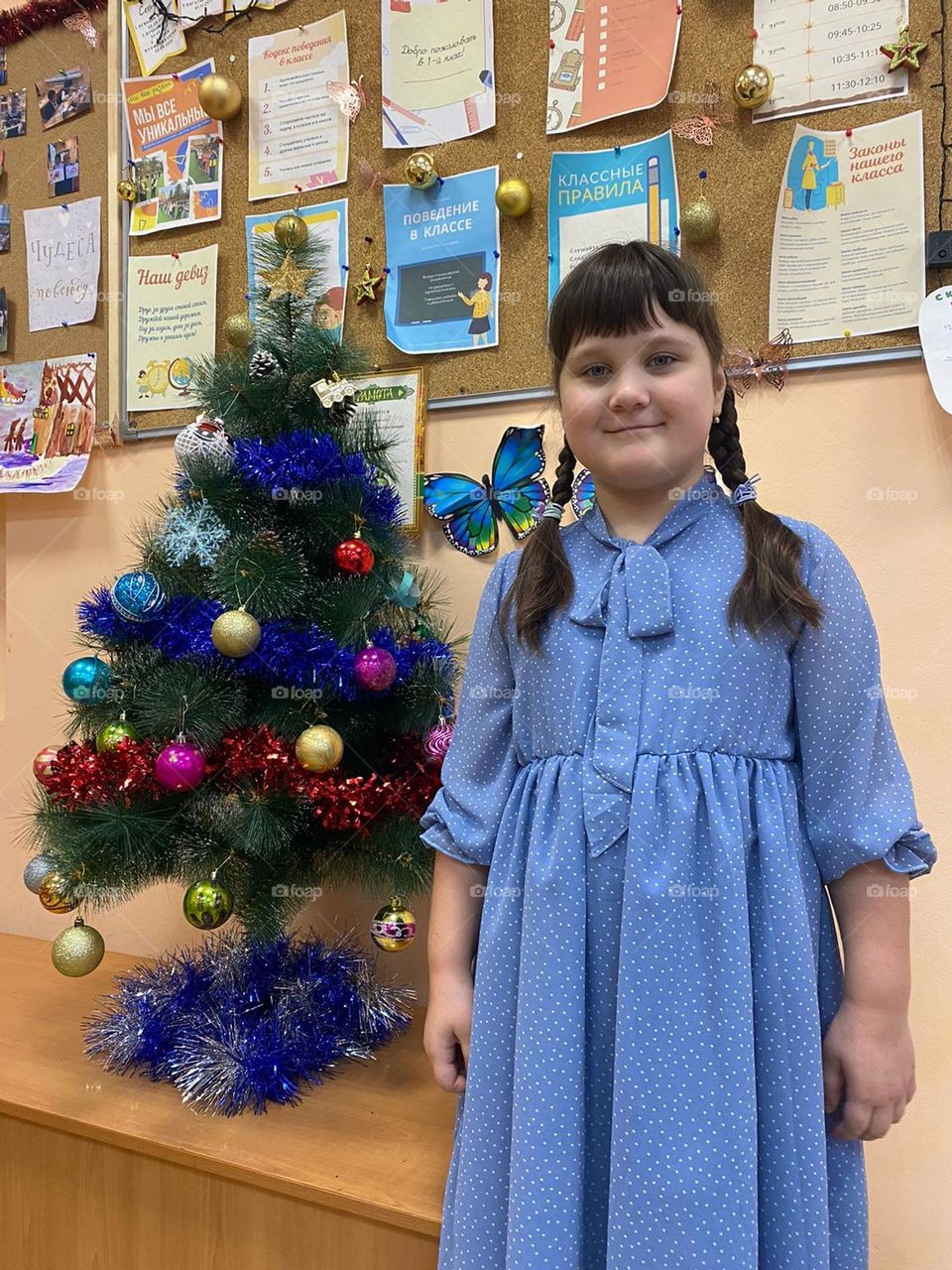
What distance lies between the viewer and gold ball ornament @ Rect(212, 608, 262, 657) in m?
0.95

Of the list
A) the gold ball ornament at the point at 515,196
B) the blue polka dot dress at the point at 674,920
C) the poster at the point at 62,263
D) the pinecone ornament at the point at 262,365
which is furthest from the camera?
the poster at the point at 62,263

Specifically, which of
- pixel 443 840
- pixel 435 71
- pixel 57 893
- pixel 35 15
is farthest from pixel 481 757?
pixel 35 15

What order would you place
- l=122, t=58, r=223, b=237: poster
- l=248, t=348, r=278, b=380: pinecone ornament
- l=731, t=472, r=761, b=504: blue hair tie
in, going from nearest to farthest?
1. l=731, t=472, r=761, b=504: blue hair tie
2. l=248, t=348, r=278, b=380: pinecone ornament
3. l=122, t=58, r=223, b=237: poster

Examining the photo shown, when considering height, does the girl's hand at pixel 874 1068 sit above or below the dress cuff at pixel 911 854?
below

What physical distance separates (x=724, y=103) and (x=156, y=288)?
885 millimetres

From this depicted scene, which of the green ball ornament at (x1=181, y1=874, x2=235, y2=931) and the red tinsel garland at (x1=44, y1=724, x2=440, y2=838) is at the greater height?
the red tinsel garland at (x1=44, y1=724, x2=440, y2=838)

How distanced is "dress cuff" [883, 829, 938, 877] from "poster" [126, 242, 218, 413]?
45.6 inches

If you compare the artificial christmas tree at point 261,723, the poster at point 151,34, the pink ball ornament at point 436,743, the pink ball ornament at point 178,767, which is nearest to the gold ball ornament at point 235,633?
the artificial christmas tree at point 261,723

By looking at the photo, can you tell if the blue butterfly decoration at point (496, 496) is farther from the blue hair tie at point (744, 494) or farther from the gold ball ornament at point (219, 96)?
the gold ball ornament at point (219, 96)

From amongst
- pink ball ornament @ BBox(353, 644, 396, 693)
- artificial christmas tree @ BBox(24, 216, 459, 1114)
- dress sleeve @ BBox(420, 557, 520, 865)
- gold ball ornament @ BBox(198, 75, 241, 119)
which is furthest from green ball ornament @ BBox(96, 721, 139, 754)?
gold ball ornament @ BBox(198, 75, 241, 119)

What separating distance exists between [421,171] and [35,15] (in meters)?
0.85

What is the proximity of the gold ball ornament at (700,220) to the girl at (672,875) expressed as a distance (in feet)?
1.05

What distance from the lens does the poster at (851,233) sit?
0.99 m

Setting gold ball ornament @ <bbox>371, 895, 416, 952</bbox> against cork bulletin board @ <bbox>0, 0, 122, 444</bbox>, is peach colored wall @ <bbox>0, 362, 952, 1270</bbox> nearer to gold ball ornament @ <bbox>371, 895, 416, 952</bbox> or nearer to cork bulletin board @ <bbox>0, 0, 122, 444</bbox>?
gold ball ornament @ <bbox>371, 895, 416, 952</bbox>
